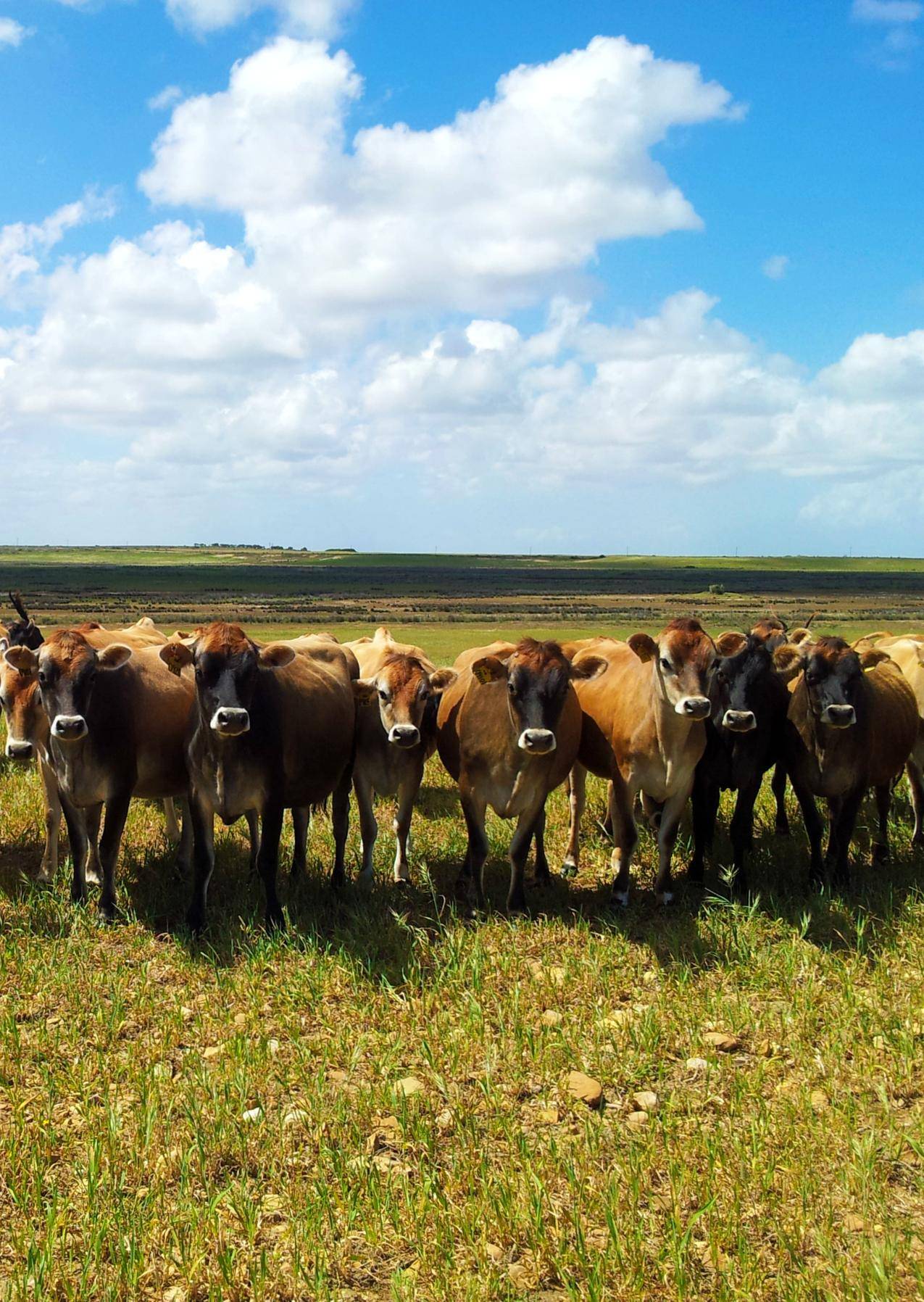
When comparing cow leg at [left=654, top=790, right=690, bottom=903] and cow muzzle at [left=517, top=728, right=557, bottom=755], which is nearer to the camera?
cow muzzle at [left=517, top=728, right=557, bottom=755]

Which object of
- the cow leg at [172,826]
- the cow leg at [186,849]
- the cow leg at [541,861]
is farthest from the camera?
the cow leg at [172,826]

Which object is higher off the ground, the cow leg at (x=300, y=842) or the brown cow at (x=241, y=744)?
the brown cow at (x=241, y=744)

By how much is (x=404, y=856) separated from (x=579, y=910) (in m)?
1.92

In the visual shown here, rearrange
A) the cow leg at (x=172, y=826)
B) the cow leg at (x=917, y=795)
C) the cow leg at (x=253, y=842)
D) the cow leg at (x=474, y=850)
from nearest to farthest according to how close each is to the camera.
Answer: the cow leg at (x=474, y=850) < the cow leg at (x=253, y=842) < the cow leg at (x=917, y=795) < the cow leg at (x=172, y=826)

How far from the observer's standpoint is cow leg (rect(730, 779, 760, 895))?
9.52m

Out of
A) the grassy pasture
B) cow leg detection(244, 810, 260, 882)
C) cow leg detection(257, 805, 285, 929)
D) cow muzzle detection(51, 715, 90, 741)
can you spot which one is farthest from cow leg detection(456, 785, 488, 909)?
cow muzzle detection(51, 715, 90, 741)

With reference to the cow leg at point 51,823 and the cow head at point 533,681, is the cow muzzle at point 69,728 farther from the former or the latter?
the cow head at point 533,681

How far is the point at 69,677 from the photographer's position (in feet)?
28.7

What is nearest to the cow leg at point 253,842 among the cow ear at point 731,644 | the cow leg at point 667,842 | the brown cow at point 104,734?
the brown cow at point 104,734

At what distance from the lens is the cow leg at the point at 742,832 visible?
952cm

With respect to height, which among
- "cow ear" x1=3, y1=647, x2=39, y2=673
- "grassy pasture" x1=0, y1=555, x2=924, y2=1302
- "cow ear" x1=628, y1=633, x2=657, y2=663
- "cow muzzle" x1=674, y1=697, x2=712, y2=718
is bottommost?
"grassy pasture" x1=0, y1=555, x2=924, y2=1302

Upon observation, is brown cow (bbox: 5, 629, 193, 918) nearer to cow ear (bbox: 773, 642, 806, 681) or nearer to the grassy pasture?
the grassy pasture

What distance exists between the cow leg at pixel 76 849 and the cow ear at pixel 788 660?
260 inches

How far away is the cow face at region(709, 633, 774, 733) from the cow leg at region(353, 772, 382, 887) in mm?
3507
